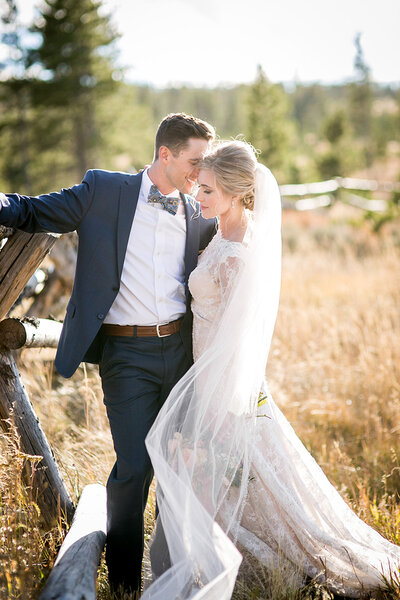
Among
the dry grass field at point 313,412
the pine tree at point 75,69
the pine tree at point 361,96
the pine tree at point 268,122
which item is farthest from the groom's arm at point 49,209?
the pine tree at point 361,96

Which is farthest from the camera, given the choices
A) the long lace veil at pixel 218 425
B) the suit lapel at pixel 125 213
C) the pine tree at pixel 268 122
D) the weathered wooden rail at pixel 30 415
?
the pine tree at pixel 268 122

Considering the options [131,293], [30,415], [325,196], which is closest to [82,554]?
[30,415]

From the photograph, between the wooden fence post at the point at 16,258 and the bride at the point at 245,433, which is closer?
the bride at the point at 245,433

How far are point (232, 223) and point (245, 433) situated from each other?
1.18m

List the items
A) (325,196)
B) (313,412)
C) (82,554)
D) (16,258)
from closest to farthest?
(82,554) → (16,258) → (313,412) → (325,196)

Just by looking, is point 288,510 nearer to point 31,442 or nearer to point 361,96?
point 31,442

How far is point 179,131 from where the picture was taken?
317 centimetres

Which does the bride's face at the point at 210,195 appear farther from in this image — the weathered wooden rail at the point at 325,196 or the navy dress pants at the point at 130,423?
the weathered wooden rail at the point at 325,196

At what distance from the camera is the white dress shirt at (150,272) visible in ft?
10.0

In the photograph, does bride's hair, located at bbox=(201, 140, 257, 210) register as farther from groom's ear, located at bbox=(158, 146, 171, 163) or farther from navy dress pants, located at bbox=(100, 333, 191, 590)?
navy dress pants, located at bbox=(100, 333, 191, 590)

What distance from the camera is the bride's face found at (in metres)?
3.04

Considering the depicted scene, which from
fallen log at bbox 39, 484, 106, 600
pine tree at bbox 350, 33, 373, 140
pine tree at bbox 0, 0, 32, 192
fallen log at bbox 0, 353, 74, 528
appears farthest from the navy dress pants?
pine tree at bbox 350, 33, 373, 140

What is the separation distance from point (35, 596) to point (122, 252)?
1671 millimetres

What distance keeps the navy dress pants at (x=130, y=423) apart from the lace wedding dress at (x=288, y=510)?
0.25 meters
